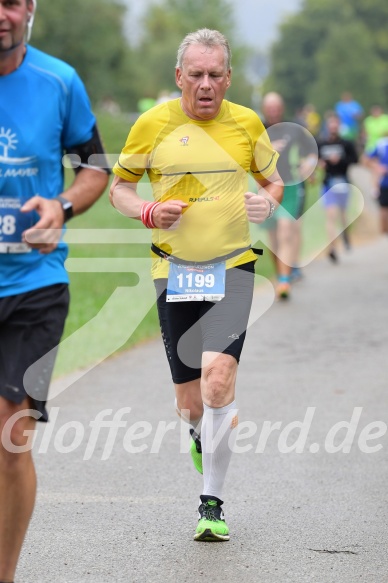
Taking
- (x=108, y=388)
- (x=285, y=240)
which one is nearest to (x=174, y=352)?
(x=108, y=388)

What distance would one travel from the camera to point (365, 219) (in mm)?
27359

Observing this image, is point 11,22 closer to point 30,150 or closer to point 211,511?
point 30,150

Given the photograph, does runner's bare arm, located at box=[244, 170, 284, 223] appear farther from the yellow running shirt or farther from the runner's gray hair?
the runner's gray hair

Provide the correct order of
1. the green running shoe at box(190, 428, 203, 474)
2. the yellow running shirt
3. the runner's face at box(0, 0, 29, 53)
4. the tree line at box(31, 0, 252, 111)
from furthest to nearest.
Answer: the tree line at box(31, 0, 252, 111)
the green running shoe at box(190, 428, 203, 474)
the yellow running shirt
the runner's face at box(0, 0, 29, 53)

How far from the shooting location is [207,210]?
5.36 m

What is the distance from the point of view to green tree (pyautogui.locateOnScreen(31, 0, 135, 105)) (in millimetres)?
57531

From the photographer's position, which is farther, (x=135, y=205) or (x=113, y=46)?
(x=113, y=46)

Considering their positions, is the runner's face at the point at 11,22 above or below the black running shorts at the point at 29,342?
above

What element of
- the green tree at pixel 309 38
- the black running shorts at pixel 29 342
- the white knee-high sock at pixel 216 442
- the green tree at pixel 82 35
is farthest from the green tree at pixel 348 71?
the black running shorts at pixel 29 342

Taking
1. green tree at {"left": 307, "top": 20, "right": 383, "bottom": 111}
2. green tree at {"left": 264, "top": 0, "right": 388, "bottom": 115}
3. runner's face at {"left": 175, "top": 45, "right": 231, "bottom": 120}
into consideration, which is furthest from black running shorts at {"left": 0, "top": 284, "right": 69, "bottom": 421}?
green tree at {"left": 264, "top": 0, "right": 388, "bottom": 115}

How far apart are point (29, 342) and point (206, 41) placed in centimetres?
167

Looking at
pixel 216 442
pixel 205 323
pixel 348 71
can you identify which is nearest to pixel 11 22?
pixel 205 323

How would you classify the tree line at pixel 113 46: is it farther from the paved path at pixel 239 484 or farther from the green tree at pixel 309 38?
the paved path at pixel 239 484

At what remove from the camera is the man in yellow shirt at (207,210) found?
5301 mm
